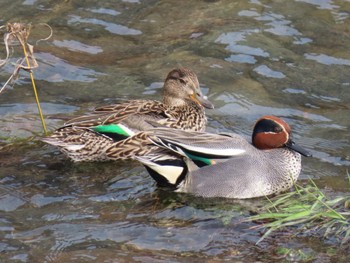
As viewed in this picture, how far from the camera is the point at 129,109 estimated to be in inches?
344

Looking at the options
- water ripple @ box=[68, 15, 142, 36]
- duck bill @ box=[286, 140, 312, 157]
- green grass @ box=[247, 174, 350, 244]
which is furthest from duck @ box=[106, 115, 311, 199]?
water ripple @ box=[68, 15, 142, 36]

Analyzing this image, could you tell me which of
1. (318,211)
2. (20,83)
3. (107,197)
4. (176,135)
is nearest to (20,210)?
(107,197)

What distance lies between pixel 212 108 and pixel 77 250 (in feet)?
9.96

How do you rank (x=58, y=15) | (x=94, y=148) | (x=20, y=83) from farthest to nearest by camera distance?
1. (x=58, y=15)
2. (x=20, y=83)
3. (x=94, y=148)

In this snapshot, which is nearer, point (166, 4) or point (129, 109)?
point (129, 109)

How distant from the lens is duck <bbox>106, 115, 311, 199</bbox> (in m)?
7.59

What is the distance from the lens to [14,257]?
6.28 metres

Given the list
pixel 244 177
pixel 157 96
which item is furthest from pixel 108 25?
pixel 244 177

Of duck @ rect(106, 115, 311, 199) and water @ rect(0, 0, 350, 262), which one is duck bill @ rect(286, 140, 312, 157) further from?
water @ rect(0, 0, 350, 262)

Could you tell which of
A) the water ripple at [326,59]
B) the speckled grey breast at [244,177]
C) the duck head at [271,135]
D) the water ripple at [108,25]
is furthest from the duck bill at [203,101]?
the water ripple at [108,25]

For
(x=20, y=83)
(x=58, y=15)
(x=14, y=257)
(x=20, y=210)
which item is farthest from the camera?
(x=58, y=15)

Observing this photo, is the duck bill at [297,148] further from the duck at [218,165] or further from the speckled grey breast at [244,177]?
the speckled grey breast at [244,177]

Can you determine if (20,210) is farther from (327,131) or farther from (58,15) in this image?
(58,15)

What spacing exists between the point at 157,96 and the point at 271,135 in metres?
2.32
